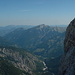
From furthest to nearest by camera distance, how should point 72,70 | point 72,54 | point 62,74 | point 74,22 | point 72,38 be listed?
point 74,22 → point 72,38 → point 62,74 → point 72,54 → point 72,70

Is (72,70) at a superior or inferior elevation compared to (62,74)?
superior

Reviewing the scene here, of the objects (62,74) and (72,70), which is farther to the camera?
(62,74)


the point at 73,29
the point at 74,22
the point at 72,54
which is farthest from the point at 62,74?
the point at 74,22

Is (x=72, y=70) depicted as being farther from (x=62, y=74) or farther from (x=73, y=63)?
(x=62, y=74)

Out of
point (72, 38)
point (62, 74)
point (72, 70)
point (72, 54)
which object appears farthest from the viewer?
point (72, 38)

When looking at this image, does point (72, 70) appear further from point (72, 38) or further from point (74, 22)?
point (74, 22)

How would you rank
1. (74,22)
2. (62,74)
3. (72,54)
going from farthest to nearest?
(74,22)
(62,74)
(72,54)

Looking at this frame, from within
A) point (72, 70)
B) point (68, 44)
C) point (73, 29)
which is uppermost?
point (73, 29)

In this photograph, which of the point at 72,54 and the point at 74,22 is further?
the point at 74,22

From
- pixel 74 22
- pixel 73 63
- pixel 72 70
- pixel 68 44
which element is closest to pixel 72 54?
pixel 73 63
